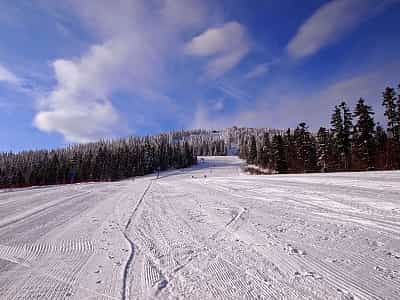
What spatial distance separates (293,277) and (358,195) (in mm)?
7960

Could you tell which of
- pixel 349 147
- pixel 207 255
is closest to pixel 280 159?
pixel 349 147

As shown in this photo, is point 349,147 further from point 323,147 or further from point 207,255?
point 207,255

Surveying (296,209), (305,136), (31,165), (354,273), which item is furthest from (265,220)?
(31,165)

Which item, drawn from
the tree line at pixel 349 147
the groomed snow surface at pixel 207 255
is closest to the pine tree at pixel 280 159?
the tree line at pixel 349 147

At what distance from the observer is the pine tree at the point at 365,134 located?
109ft

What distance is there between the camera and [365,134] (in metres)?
34.1

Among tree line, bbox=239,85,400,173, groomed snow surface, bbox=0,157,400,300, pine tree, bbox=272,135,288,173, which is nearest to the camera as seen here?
groomed snow surface, bbox=0,157,400,300

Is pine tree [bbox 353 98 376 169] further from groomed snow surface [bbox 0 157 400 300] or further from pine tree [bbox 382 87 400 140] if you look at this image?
groomed snow surface [bbox 0 157 400 300]

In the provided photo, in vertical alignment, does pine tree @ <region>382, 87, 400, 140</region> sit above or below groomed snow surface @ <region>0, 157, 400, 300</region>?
above

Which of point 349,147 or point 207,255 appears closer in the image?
point 207,255

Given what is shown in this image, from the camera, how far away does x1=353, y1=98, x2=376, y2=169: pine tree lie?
3331 centimetres

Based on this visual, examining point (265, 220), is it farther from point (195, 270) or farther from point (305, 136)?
point (305, 136)

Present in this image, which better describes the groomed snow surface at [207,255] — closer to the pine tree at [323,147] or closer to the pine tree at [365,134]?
the pine tree at [365,134]

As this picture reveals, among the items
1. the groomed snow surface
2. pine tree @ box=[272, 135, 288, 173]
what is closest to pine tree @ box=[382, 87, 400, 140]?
pine tree @ box=[272, 135, 288, 173]
